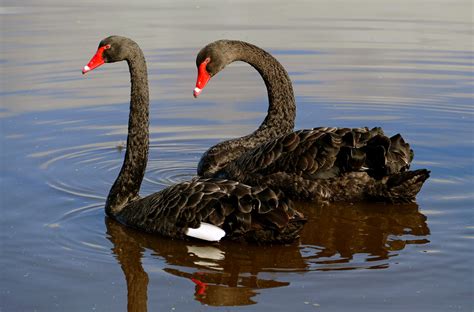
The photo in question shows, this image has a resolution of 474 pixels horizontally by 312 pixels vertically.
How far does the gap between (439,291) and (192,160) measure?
3.27m

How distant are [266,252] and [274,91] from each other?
2.78 metres

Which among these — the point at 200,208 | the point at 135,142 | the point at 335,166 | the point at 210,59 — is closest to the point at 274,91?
the point at 210,59

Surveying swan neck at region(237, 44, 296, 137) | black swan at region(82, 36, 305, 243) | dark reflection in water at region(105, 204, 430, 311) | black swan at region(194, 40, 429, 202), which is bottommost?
dark reflection in water at region(105, 204, 430, 311)

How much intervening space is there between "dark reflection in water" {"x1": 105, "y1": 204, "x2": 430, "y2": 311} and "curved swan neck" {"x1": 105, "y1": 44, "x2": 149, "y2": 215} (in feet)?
0.66

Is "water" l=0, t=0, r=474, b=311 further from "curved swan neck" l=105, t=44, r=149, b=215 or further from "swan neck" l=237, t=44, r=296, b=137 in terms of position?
"swan neck" l=237, t=44, r=296, b=137

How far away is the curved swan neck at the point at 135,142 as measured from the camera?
5820 millimetres

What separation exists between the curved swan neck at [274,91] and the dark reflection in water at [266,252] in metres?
1.61

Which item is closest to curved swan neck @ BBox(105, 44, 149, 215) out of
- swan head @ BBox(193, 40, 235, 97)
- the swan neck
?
swan head @ BBox(193, 40, 235, 97)

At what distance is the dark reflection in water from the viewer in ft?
14.8

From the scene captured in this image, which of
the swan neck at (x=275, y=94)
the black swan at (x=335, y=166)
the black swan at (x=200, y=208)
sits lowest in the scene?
the black swan at (x=200, y=208)

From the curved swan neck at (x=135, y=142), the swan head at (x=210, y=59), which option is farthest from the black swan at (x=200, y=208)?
the swan head at (x=210, y=59)

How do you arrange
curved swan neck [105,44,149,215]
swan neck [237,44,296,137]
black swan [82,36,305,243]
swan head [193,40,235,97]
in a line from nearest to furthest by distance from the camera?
black swan [82,36,305,243] < curved swan neck [105,44,149,215] < swan head [193,40,235,97] < swan neck [237,44,296,137]

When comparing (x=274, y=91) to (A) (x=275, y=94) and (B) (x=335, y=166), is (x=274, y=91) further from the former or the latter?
(B) (x=335, y=166)

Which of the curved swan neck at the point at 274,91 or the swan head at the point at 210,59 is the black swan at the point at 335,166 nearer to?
the curved swan neck at the point at 274,91
